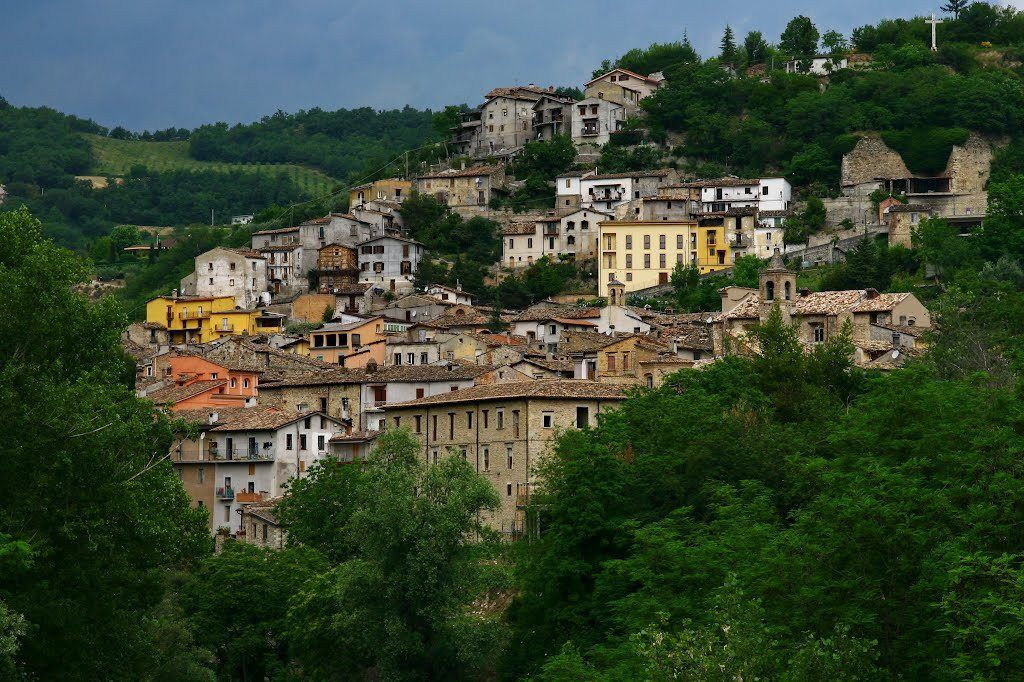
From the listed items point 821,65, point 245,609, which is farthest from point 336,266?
point 245,609

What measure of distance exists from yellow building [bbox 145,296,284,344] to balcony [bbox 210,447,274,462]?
33227mm

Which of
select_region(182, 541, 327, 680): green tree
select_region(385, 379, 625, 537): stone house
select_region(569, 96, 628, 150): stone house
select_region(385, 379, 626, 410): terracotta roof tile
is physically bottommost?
select_region(182, 541, 327, 680): green tree

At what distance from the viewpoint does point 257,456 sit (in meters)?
78.2

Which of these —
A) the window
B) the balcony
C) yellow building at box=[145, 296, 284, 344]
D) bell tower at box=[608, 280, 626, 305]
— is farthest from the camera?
yellow building at box=[145, 296, 284, 344]

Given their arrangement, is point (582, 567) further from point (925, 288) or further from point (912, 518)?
point (925, 288)

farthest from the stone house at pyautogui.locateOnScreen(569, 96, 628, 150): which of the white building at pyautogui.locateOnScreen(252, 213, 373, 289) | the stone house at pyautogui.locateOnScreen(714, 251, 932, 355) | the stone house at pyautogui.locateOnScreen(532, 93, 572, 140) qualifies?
the stone house at pyautogui.locateOnScreen(714, 251, 932, 355)

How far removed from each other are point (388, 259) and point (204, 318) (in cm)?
1326

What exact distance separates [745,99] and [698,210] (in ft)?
71.6

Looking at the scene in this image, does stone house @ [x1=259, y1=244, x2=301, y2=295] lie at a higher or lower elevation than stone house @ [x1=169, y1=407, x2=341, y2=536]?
higher

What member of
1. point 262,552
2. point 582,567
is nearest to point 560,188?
point 262,552

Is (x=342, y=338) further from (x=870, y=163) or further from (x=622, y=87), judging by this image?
(x=622, y=87)

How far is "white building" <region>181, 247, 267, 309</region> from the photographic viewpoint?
120 meters

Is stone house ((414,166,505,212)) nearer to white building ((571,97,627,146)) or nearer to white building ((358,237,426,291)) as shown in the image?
white building ((571,97,627,146))

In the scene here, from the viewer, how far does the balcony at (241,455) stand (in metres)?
78.2
